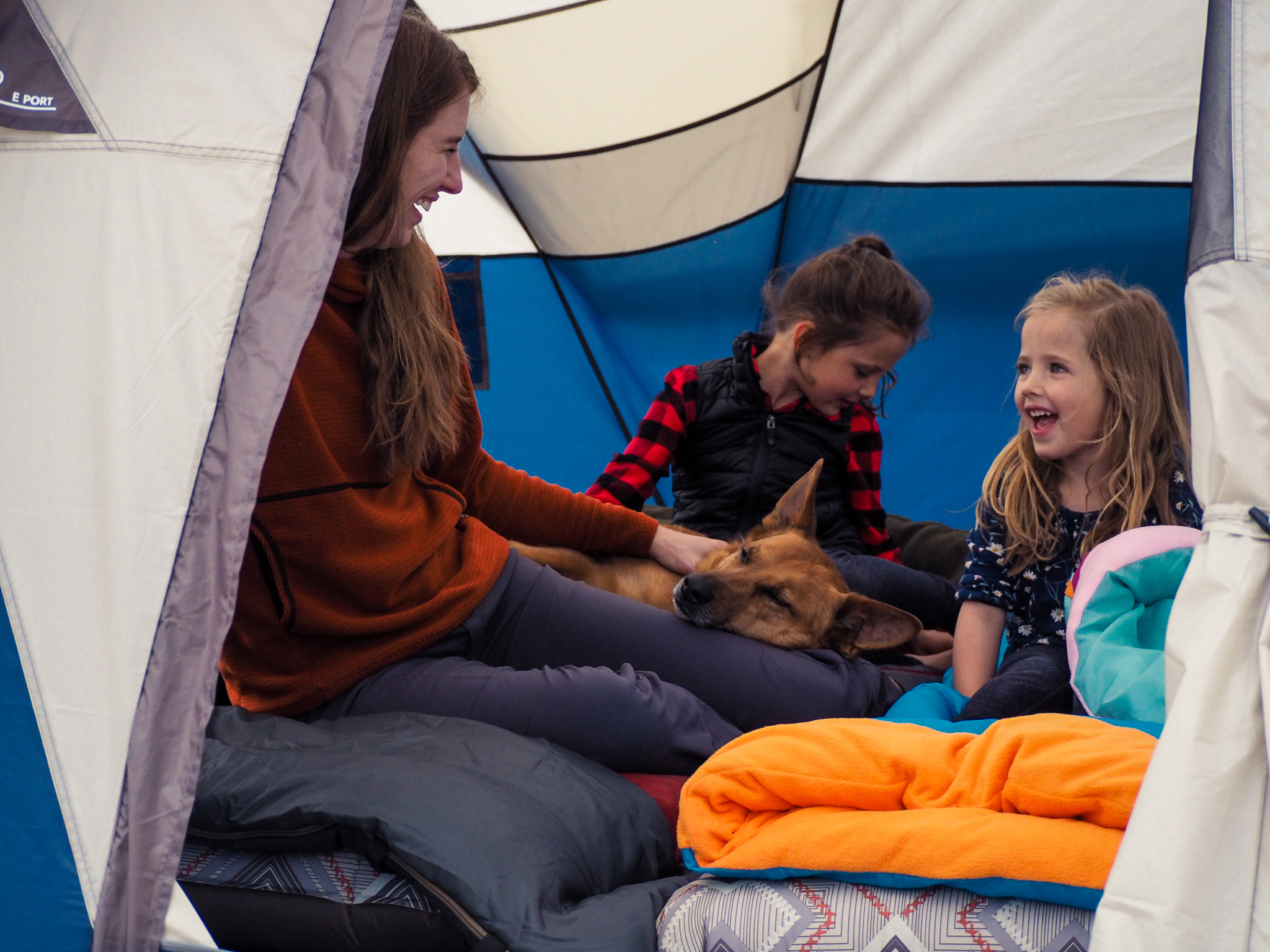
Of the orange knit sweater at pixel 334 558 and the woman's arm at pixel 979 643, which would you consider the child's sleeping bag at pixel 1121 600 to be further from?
the orange knit sweater at pixel 334 558

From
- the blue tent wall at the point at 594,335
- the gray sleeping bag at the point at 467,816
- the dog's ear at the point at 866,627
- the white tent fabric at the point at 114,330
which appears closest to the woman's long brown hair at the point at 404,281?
the white tent fabric at the point at 114,330

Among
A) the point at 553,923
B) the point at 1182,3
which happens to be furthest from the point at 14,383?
the point at 1182,3

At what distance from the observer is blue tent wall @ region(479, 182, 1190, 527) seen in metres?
3.46

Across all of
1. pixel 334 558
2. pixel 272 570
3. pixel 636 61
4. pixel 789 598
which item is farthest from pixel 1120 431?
pixel 636 61

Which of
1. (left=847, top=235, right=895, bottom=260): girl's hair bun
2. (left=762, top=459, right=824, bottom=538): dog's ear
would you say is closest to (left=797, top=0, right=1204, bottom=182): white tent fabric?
(left=847, top=235, right=895, bottom=260): girl's hair bun

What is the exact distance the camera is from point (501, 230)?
4.11 m

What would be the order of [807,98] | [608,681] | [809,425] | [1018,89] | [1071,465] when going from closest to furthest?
[608,681] < [1071,465] < [1018,89] < [809,425] < [807,98]

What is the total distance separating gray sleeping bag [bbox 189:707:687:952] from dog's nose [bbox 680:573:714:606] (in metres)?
0.86

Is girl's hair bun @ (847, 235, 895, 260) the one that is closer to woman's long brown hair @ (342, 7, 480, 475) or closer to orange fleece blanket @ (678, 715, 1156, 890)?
woman's long brown hair @ (342, 7, 480, 475)

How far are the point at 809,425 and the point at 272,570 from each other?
2.05m

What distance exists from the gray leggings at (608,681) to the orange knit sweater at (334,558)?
5 centimetres

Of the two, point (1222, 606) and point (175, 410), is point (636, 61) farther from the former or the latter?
point (1222, 606)

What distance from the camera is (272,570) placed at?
1803 millimetres

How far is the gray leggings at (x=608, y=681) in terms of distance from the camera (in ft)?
6.15
